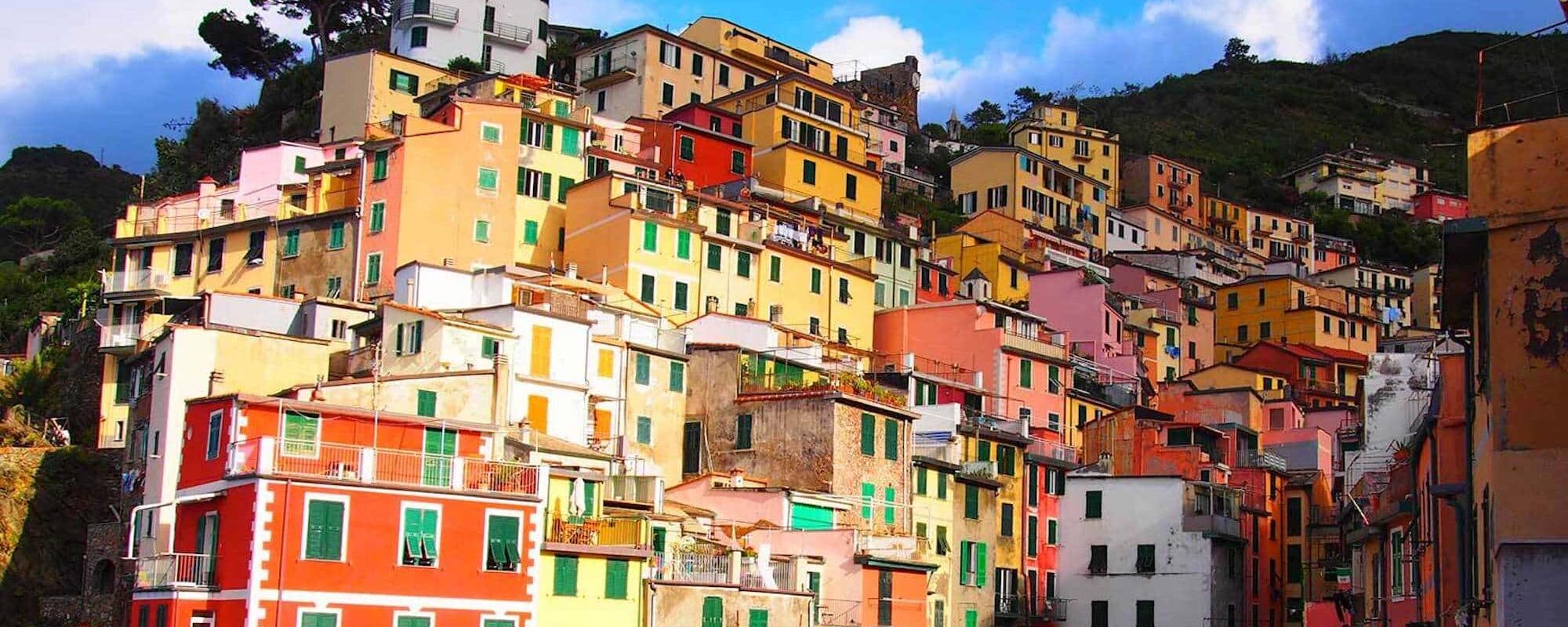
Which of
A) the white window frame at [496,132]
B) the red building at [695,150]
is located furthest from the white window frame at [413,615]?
the red building at [695,150]

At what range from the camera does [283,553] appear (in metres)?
40.3

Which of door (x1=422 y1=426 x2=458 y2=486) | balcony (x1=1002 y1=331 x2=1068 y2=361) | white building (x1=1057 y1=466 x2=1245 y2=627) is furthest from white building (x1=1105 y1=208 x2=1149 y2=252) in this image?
door (x1=422 y1=426 x2=458 y2=486)

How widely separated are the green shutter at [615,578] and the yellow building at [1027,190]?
68.4 m

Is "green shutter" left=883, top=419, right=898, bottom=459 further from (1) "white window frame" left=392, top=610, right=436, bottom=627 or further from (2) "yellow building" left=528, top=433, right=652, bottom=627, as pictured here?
(1) "white window frame" left=392, top=610, right=436, bottom=627

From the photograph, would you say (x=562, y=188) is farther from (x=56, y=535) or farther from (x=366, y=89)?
(x=56, y=535)

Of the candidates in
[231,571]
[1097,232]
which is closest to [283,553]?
[231,571]

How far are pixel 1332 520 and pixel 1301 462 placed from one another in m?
4.79

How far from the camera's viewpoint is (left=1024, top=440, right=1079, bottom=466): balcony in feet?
222

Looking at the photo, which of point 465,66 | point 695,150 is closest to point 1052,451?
point 695,150

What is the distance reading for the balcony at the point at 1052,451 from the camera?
6775 cm

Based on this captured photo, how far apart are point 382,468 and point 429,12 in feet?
194

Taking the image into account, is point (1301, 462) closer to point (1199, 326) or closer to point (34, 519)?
point (1199, 326)

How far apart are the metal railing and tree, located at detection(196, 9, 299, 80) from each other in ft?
45.1

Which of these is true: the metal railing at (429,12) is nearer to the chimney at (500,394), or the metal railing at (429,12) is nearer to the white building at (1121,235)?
the white building at (1121,235)
